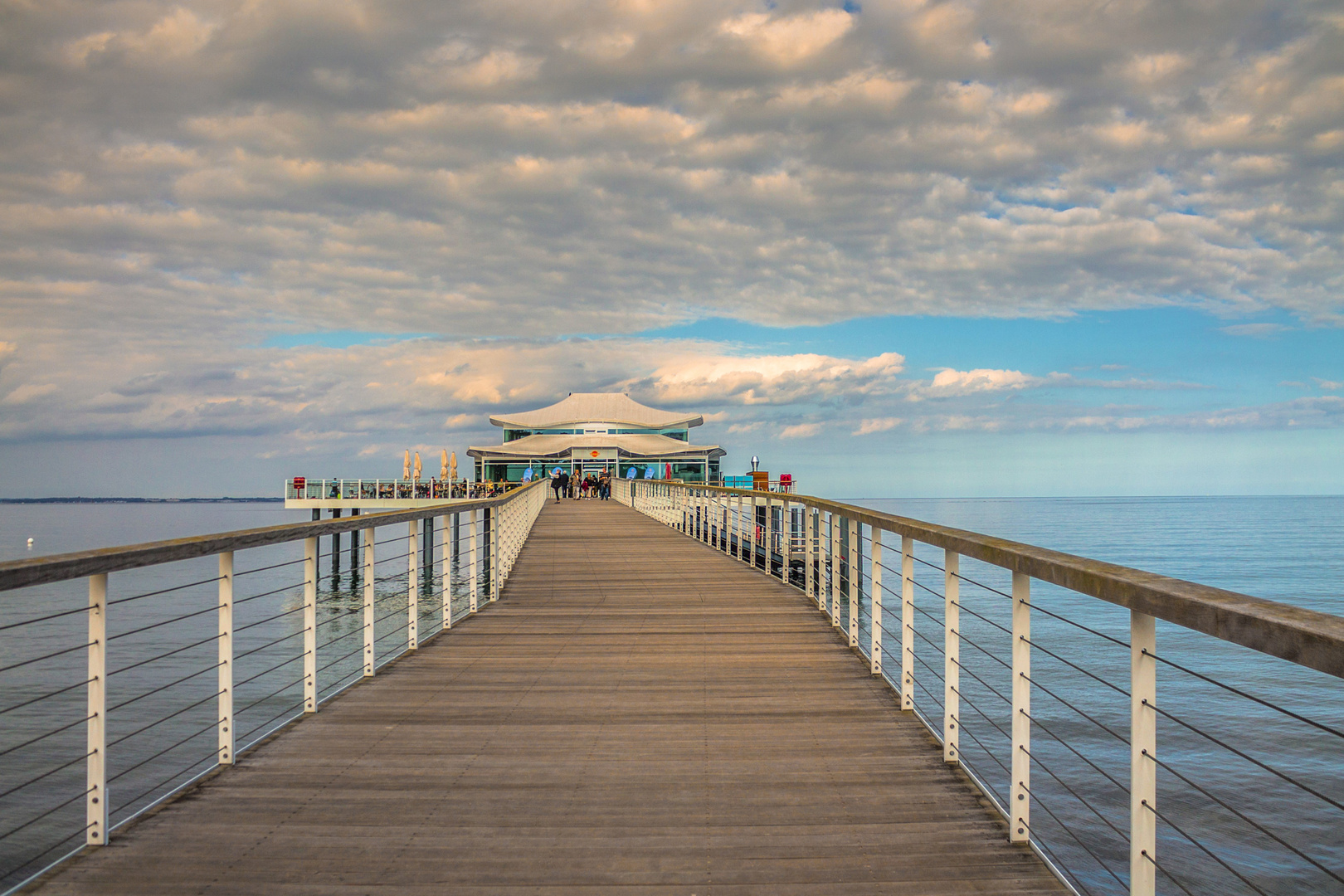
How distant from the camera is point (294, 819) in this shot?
10.6 feet

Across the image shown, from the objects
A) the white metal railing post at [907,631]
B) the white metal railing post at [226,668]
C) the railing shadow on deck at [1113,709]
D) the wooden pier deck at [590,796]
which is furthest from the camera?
the white metal railing post at [907,631]

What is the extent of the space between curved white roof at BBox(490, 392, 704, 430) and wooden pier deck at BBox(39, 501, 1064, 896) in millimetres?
63442

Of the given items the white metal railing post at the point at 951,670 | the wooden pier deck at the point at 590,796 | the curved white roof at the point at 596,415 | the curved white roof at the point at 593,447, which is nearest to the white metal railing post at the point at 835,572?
the wooden pier deck at the point at 590,796

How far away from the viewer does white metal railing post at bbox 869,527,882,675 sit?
16.9 ft

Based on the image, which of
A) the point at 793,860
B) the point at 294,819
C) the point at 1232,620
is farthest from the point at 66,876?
the point at 1232,620

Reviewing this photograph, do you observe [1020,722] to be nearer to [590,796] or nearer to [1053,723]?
[590,796]

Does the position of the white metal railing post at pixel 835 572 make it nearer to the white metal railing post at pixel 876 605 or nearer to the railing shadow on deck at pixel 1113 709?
the railing shadow on deck at pixel 1113 709

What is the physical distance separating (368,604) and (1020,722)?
11.5ft

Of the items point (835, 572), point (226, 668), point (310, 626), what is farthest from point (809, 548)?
point (226, 668)

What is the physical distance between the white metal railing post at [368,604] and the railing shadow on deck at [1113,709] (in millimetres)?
2840

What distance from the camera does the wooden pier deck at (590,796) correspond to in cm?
281

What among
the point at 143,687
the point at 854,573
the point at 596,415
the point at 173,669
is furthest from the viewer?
the point at 596,415

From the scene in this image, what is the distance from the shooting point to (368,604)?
16.7 ft

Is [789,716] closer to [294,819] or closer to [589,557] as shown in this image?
[294,819]
